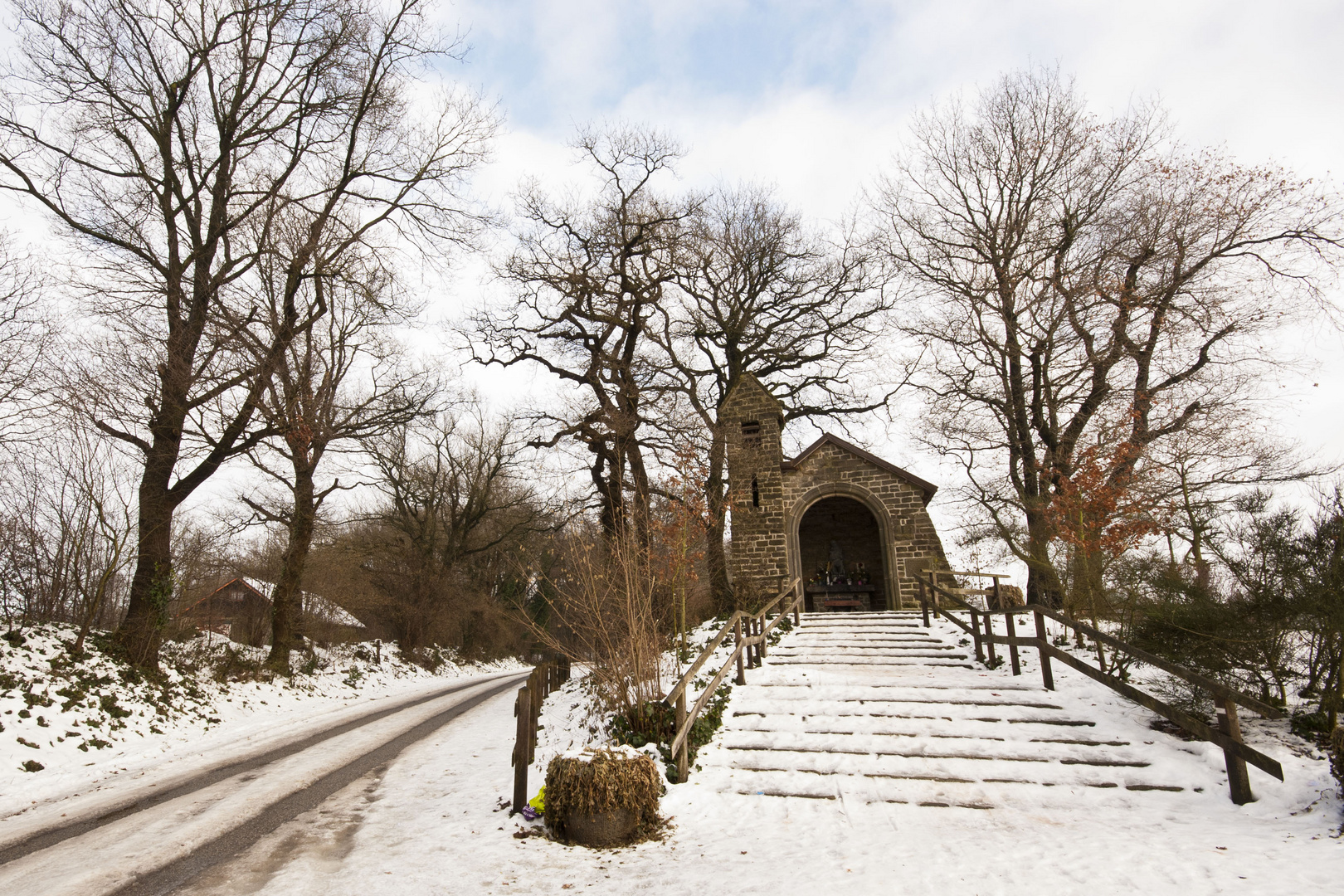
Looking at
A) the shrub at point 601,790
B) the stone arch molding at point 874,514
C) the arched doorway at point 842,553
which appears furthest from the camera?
the arched doorway at point 842,553

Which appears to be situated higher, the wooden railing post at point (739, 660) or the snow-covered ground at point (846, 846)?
the wooden railing post at point (739, 660)

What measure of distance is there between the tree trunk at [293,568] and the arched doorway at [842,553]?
1153 cm

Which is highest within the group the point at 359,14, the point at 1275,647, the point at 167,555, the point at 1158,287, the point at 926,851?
the point at 359,14

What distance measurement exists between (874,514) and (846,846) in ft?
40.2

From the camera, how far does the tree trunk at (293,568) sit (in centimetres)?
1423

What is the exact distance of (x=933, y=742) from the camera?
23.4 ft

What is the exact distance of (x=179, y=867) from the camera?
14.8ft

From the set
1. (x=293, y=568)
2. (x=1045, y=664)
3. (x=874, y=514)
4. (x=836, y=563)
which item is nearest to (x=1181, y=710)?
(x=1045, y=664)

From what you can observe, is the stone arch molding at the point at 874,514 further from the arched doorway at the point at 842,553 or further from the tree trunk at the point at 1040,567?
the tree trunk at the point at 1040,567

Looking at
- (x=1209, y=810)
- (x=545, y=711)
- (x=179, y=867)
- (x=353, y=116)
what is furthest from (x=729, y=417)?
(x=179, y=867)

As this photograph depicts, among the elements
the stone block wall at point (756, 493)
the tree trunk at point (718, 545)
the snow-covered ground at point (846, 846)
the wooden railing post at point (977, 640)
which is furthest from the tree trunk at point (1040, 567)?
the tree trunk at point (718, 545)

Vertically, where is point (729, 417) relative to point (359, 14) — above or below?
below

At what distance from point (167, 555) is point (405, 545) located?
14.2 metres

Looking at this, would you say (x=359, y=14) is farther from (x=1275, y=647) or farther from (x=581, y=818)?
(x=1275, y=647)
